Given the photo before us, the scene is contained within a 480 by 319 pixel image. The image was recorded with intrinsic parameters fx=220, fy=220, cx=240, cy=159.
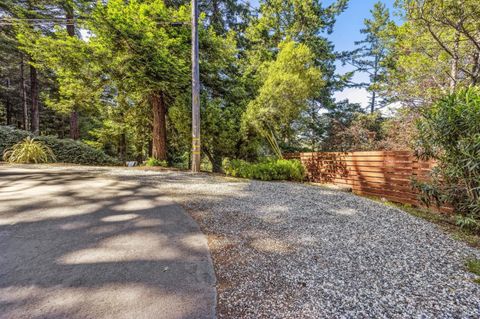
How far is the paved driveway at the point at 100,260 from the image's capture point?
54.3 inches

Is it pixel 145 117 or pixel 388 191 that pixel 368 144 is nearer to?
pixel 388 191

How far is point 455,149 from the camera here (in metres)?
3.14

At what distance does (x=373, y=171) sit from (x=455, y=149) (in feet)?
8.43

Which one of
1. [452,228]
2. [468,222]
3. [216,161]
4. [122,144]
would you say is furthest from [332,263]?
[122,144]

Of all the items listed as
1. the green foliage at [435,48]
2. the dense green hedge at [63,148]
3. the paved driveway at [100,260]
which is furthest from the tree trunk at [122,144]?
the green foliage at [435,48]

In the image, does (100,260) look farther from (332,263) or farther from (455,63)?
(455,63)

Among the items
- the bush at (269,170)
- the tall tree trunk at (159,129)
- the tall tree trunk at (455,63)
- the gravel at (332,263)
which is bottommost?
the gravel at (332,263)

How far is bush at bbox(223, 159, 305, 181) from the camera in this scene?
6969 millimetres

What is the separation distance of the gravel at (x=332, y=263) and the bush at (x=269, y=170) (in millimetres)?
3204

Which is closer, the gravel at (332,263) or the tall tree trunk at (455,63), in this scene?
the gravel at (332,263)

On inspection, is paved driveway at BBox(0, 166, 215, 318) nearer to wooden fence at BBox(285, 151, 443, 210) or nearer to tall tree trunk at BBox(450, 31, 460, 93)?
wooden fence at BBox(285, 151, 443, 210)

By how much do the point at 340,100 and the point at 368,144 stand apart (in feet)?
24.1

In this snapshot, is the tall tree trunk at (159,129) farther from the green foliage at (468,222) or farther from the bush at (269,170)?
the green foliage at (468,222)

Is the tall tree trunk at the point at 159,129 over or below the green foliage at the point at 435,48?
below
